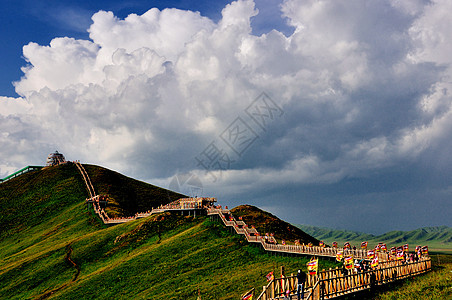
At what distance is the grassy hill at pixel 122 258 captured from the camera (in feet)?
161

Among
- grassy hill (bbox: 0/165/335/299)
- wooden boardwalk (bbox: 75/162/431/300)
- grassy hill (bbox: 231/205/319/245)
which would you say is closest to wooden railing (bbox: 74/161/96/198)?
grassy hill (bbox: 0/165/335/299)

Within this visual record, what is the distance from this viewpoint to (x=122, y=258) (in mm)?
66312

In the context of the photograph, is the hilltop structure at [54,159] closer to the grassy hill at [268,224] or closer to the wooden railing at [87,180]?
the wooden railing at [87,180]

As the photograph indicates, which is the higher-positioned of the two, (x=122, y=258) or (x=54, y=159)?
(x=54, y=159)

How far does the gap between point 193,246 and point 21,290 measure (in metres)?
32.0

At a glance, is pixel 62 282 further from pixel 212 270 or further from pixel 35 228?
pixel 35 228

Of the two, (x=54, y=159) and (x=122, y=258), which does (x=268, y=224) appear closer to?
(x=122, y=258)

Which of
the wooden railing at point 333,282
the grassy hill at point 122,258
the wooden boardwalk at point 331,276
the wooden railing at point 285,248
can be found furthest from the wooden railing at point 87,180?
the wooden railing at point 333,282

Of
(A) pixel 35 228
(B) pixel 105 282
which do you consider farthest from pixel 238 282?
(A) pixel 35 228

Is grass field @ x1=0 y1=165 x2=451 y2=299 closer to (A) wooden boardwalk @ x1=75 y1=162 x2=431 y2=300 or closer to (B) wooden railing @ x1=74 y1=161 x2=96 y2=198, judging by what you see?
(A) wooden boardwalk @ x1=75 y1=162 x2=431 y2=300

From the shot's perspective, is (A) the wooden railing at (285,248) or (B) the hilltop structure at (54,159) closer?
(A) the wooden railing at (285,248)

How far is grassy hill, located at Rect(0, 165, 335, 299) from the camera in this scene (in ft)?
161

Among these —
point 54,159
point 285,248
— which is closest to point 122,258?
point 285,248

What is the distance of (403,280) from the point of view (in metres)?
34.7
